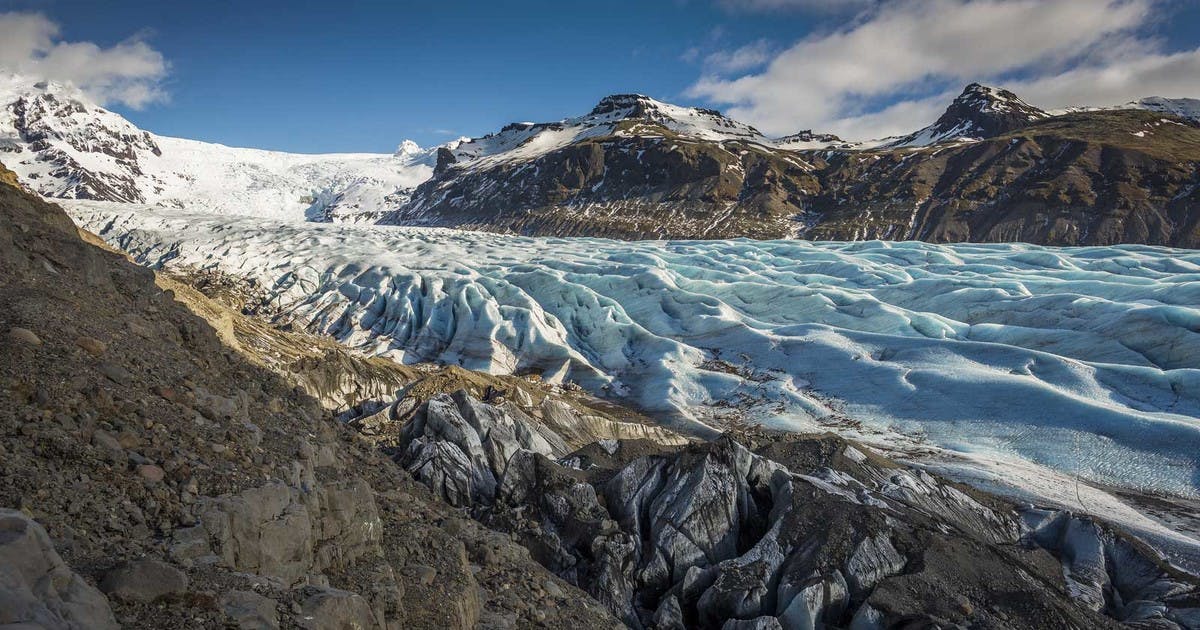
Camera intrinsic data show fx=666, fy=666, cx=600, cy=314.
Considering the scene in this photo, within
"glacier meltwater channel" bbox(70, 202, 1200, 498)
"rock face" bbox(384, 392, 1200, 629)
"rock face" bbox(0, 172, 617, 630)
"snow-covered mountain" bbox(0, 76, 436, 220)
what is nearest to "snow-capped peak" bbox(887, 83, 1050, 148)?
"glacier meltwater channel" bbox(70, 202, 1200, 498)

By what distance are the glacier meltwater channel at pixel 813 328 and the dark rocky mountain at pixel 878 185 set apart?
45.4 meters

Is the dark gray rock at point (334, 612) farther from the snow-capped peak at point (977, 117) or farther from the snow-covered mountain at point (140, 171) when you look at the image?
the snow-covered mountain at point (140, 171)

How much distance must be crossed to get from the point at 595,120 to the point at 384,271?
149m

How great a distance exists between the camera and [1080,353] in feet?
90.4

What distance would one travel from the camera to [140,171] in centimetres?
18200

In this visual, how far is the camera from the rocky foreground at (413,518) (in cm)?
477

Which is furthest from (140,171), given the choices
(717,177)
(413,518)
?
(413,518)

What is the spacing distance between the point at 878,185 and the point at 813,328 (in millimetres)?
88139

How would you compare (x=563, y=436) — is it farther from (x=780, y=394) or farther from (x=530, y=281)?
(x=530, y=281)

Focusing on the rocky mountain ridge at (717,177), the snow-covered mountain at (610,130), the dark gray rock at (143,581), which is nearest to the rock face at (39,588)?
the dark gray rock at (143,581)

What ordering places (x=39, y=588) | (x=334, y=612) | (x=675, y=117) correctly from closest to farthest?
(x=39, y=588), (x=334, y=612), (x=675, y=117)

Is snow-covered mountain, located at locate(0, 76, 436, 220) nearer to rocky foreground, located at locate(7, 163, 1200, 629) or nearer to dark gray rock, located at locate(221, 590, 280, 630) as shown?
rocky foreground, located at locate(7, 163, 1200, 629)

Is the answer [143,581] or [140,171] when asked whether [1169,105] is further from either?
[140,171]

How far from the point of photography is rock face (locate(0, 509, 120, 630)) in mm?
3486
